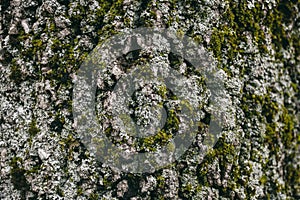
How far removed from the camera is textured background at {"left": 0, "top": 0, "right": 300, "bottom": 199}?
231cm

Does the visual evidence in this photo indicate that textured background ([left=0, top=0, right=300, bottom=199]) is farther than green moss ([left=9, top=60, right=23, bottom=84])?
No

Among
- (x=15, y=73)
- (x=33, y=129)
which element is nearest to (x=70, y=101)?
(x=33, y=129)

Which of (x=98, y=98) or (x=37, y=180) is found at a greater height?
(x=98, y=98)

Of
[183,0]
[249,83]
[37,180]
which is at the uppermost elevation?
[183,0]

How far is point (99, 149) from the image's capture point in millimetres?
2299

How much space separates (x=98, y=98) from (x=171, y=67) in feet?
1.39

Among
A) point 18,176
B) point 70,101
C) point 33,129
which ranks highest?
point 70,101

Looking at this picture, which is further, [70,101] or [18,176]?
[18,176]

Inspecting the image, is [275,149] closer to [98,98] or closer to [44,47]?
[98,98]

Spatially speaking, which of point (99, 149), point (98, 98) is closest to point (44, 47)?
point (98, 98)

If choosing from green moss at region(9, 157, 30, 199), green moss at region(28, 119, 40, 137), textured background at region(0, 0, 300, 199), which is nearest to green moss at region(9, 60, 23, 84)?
textured background at region(0, 0, 300, 199)

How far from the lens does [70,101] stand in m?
2.33

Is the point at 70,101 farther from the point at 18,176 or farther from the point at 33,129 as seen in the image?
the point at 18,176

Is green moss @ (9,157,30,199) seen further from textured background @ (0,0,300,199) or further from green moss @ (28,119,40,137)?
green moss @ (28,119,40,137)
